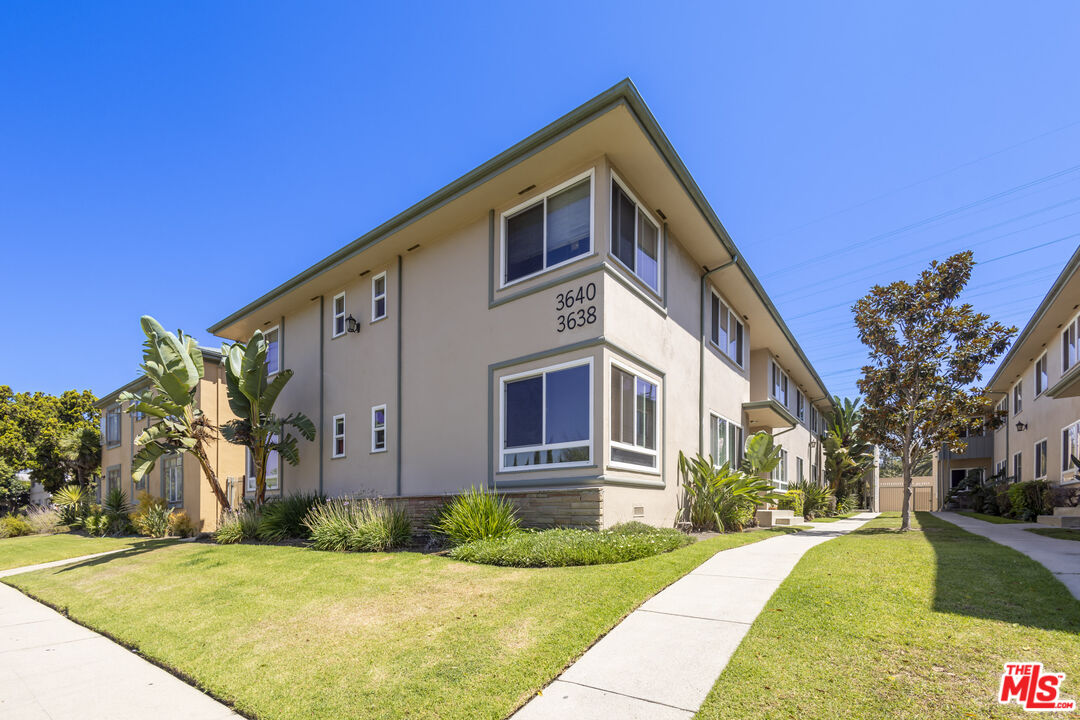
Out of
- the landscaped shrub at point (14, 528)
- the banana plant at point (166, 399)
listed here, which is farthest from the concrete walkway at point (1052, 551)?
the landscaped shrub at point (14, 528)

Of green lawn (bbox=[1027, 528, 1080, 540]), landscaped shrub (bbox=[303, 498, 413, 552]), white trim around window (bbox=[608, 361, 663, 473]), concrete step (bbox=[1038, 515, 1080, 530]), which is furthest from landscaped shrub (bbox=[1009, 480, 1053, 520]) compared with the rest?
landscaped shrub (bbox=[303, 498, 413, 552])

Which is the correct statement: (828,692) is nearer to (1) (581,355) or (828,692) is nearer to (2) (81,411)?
(1) (581,355)

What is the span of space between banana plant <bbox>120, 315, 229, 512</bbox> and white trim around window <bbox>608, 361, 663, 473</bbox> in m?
11.0

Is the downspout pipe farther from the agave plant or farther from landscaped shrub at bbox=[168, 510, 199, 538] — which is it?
landscaped shrub at bbox=[168, 510, 199, 538]

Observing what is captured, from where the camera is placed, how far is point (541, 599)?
598 centimetres

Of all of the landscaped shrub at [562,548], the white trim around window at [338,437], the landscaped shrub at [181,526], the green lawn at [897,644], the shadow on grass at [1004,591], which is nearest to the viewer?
the green lawn at [897,644]

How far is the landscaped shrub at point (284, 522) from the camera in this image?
12727 mm

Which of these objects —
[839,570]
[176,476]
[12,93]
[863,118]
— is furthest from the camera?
[176,476]

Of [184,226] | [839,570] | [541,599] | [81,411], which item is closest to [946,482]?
[839,570]

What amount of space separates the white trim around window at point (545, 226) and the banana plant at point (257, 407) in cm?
749

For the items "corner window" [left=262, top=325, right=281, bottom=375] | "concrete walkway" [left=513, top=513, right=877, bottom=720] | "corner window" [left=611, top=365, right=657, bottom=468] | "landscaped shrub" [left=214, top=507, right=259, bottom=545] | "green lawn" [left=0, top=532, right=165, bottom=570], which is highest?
"corner window" [left=262, top=325, right=281, bottom=375]

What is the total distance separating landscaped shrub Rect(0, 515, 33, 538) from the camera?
21.8 metres

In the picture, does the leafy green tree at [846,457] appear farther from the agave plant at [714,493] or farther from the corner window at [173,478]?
the corner window at [173,478]

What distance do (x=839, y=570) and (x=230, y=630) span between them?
683 centimetres
